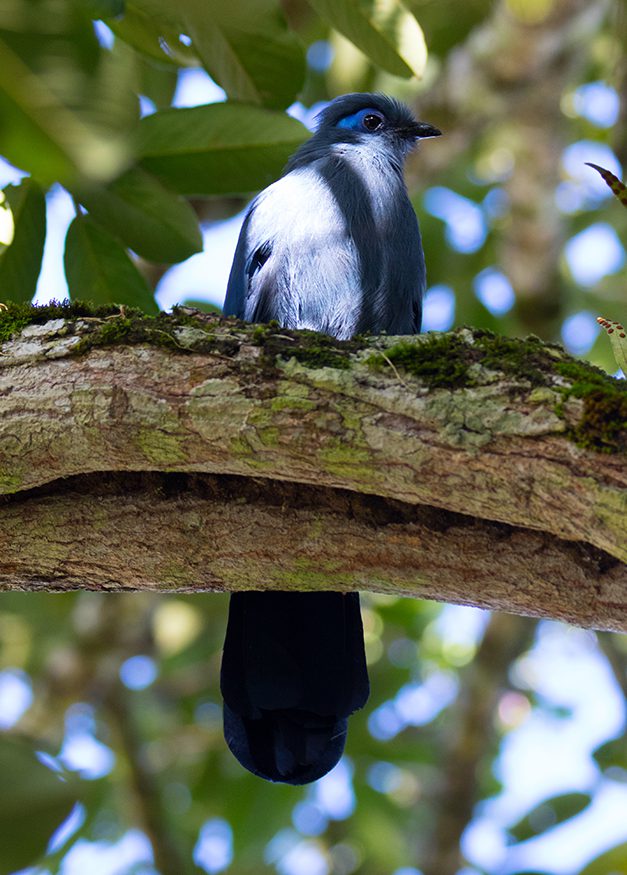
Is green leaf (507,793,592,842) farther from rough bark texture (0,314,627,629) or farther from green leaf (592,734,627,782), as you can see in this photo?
rough bark texture (0,314,627,629)

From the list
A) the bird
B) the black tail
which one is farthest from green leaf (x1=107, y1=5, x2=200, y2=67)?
the black tail

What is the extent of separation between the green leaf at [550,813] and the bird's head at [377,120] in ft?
9.66

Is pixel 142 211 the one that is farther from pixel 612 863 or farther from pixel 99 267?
pixel 612 863

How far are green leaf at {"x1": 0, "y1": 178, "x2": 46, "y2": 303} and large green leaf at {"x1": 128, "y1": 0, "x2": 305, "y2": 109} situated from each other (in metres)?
0.62

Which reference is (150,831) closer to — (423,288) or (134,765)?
(134,765)

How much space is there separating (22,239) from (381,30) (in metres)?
1.20

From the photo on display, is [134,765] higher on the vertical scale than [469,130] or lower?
lower

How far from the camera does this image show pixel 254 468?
2354mm

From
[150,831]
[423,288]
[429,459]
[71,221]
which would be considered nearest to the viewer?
[429,459]

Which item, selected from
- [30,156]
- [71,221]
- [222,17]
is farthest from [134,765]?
[222,17]

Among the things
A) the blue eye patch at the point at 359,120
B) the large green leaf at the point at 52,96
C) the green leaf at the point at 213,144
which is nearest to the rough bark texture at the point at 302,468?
the large green leaf at the point at 52,96

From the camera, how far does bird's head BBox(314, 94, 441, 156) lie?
4535 millimetres

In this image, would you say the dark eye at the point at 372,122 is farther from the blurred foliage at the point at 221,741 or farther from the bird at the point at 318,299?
the blurred foliage at the point at 221,741

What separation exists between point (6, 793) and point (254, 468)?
1.16 metres
